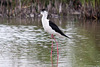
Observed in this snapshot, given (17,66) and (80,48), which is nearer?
(17,66)

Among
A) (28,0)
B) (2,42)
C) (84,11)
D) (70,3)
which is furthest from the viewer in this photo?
(70,3)

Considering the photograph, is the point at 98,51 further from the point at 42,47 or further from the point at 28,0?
the point at 28,0

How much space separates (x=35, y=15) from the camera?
23469mm

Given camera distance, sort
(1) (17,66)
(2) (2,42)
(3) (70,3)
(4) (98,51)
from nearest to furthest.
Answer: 1. (1) (17,66)
2. (4) (98,51)
3. (2) (2,42)
4. (3) (70,3)

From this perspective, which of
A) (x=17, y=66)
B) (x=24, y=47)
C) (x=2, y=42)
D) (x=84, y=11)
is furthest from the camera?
(x=84, y=11)

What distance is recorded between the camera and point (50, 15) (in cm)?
2347

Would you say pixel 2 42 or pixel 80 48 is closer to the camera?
pixel 80 48

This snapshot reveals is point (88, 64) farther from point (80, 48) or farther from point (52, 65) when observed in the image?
point (80, 48)

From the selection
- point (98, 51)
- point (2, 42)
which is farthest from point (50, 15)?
point (98, 51)

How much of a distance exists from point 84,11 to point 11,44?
11.7 metres

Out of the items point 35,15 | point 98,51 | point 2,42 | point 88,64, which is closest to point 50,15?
point 35,15

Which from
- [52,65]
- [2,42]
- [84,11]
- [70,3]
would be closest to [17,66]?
[52,65]

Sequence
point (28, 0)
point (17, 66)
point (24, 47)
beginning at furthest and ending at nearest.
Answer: point (28, 0) → point (24, 47) → point (17, 66)

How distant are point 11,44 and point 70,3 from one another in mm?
16559
